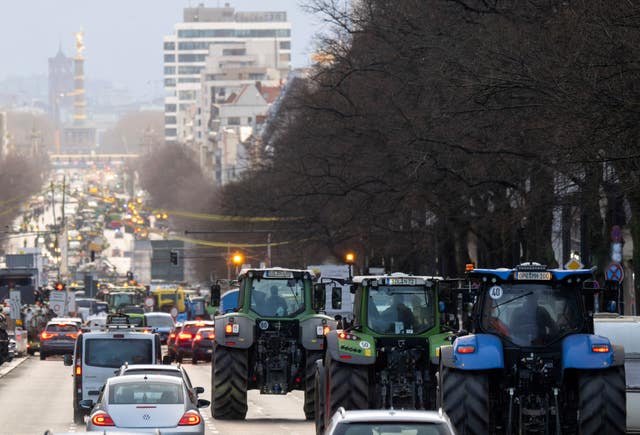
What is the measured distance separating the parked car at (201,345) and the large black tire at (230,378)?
29.4 m

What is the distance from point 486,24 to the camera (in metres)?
45.2

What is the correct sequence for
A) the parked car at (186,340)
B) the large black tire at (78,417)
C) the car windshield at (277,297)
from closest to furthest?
1. the car windshield at (277,297)
2. the large black tire at (78,417)
3. the parked car at (186,340)

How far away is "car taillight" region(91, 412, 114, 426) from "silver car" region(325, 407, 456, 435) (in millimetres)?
8717

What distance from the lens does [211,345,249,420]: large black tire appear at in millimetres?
32250

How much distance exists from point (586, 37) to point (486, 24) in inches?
487

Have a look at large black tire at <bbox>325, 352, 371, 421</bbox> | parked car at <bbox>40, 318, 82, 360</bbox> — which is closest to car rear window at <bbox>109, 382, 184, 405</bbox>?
large black tire at <bbox>325, 352, 371, 421</bbox>

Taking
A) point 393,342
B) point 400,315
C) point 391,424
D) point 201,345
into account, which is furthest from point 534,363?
point 201,345

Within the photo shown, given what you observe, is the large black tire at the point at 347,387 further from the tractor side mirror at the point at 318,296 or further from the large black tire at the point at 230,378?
the large black tire at the point at 230,378

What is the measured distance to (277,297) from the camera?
3316cm

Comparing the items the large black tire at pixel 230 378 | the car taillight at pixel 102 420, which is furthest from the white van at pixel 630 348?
the car taillight at pixel 102 420

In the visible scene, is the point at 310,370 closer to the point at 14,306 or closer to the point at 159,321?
the point at 159,321

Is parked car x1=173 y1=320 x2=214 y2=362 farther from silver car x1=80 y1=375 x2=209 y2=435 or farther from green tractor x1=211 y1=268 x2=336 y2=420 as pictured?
silver car x1=80 y1=375 x2=209 y2=435

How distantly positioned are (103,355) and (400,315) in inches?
357

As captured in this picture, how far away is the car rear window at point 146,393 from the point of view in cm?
2458
